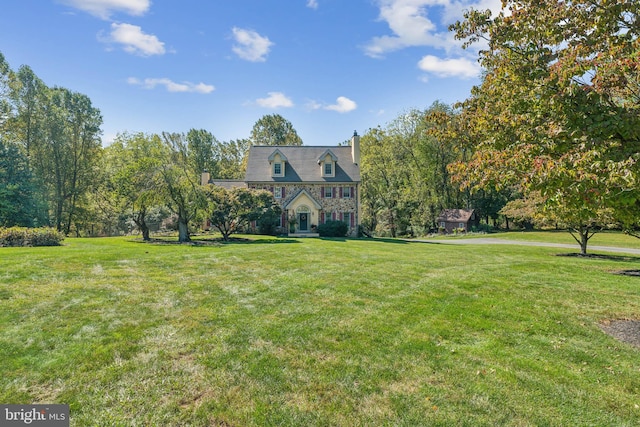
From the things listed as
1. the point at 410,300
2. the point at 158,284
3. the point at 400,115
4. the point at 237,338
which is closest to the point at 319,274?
the point at 410,300

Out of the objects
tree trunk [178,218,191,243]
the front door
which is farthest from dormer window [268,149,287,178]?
tree trunk [178,218,191,243]

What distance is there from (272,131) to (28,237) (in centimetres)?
4410

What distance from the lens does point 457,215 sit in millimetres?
38812

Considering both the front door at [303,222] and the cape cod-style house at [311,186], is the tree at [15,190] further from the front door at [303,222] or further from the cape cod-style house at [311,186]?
the front door at [303,222]

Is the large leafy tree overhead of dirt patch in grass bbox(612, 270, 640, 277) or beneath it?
overhead

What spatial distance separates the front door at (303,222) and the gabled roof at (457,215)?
17320 millimetres

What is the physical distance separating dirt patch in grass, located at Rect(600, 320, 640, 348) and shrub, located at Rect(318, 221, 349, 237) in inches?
937

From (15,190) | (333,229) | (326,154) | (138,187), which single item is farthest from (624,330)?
(15,190)

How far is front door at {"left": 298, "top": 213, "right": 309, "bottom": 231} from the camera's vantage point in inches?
1209

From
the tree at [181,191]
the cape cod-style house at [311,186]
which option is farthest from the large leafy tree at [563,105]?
the cape cod-style house at [311,186]

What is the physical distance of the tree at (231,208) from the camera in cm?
2111

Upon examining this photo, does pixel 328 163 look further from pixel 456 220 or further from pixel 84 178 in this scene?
pixel 84 178

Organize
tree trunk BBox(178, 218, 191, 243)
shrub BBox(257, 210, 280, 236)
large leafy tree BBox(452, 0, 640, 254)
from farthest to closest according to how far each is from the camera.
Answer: shrub BBox(257, 210, 280, 236)
tree trunk BBox(178, 218, 191, 243)
large leafy tree BBox(452, 0, 640, 254)

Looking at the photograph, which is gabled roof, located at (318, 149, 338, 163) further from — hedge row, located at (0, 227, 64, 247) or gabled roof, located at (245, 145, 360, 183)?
hedge row, located at (0, 227, 64, 247)
